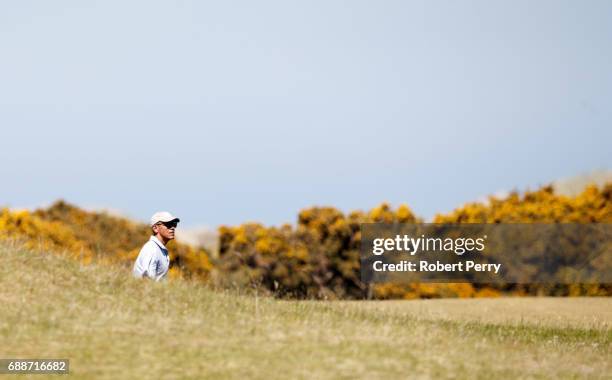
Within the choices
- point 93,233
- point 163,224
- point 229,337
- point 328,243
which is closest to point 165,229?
point 163,224

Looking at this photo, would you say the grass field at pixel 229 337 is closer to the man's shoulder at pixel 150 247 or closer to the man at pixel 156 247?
the man at pixel 156 247

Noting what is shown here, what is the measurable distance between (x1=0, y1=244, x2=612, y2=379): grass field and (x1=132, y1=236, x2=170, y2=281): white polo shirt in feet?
0.87

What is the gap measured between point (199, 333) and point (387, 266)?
81.2 ft

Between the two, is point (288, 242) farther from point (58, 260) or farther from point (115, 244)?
point (58, 260)

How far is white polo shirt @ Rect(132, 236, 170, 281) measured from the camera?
650 inches

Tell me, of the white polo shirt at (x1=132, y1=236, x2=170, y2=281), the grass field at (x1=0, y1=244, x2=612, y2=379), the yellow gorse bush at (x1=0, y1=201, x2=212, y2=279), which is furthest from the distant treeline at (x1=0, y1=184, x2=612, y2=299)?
the white polo shirt at (x1=132, y1=236, x2=170, y2=281)

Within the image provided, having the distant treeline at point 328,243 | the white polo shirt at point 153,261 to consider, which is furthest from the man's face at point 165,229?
the distant treeline at point 328,243

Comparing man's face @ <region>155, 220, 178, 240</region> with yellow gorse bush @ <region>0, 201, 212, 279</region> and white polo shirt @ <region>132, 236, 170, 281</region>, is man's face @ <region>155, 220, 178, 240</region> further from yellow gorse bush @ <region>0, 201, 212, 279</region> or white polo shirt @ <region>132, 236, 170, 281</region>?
yellow gorse bush @ <region>0, 201, 212, 279</region>

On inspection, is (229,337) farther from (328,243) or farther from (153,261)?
(328,243)

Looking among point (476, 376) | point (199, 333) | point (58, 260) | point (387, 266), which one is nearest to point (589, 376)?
point (476, 376)

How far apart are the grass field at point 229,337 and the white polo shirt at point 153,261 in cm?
27

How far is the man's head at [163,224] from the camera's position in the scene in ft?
54.1

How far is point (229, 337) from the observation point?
1462 cm

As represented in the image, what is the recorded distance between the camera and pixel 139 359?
519 inches
